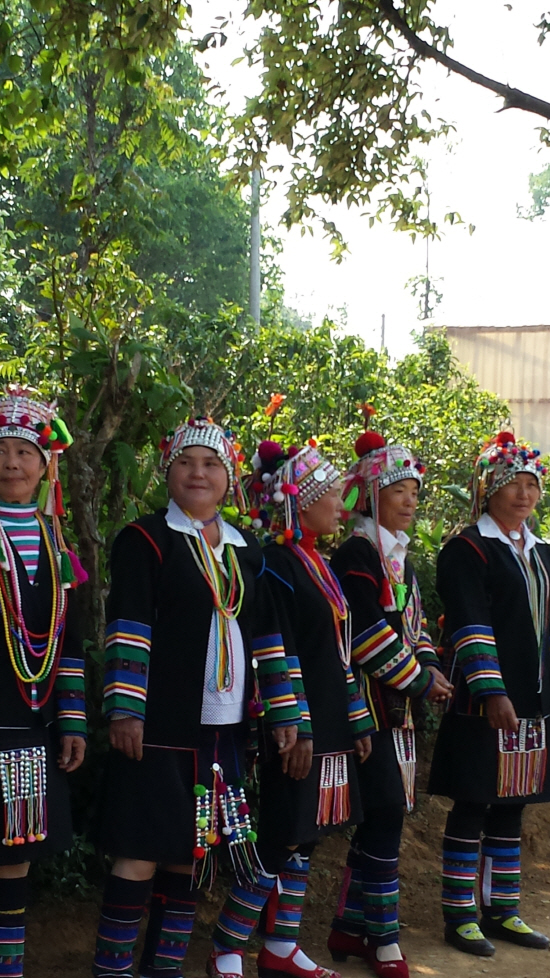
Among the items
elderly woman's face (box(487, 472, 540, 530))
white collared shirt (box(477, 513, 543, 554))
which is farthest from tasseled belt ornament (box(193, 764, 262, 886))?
elderly woman's face (box(487, 472, 540, 530))

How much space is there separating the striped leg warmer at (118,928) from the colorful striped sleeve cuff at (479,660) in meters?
1.64

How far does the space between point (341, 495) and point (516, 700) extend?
115 centimetres

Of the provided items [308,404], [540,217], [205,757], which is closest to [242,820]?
[205,757]

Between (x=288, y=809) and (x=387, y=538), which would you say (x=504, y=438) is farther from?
(x=288, y=809)

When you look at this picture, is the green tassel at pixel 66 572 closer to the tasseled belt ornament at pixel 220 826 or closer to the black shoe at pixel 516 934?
the tasseled belt ornament at pixel 220 826

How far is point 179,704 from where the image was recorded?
136 inches

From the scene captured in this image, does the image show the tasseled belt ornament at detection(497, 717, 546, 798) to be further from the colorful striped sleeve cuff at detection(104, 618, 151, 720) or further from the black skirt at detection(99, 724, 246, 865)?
the colorful striped sleeve cuff at detection(104, 618, 151, 720)

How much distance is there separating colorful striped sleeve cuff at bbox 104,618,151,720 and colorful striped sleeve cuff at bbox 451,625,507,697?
1.52m

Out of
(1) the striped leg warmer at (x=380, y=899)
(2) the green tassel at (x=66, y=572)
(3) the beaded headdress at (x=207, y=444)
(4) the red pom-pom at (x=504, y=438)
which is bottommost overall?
(1) the striped leg warmer at (x=380, y=899)

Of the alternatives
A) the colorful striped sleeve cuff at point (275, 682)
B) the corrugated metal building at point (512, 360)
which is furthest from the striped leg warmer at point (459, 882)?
the corrugated metal building at point (512, 360)

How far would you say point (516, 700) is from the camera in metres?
4.45

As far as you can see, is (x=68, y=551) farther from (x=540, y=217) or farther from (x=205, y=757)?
(x=540, y=217)

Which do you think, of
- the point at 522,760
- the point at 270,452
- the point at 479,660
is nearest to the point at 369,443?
the point at 270,452

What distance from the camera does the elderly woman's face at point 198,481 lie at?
370 centimetres
